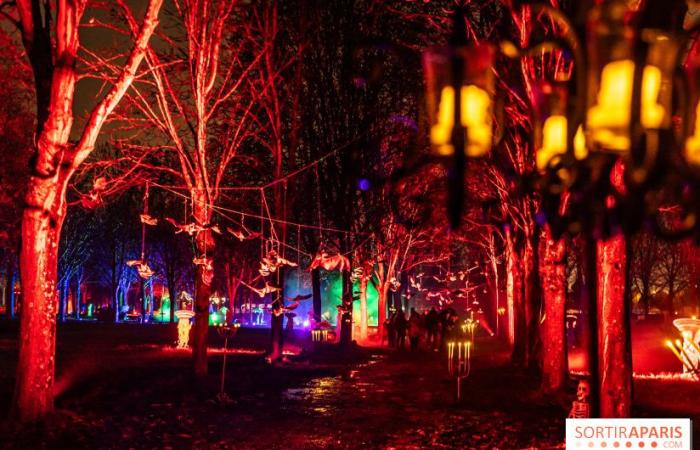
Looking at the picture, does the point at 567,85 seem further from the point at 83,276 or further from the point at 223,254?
the point at 83,276

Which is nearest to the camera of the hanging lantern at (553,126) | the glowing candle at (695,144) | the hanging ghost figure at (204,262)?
the glowing candle at (695,144)

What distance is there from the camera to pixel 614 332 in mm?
9672

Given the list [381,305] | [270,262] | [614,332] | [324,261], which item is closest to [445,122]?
[614,332]

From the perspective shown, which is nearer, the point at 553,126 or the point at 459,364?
the point at 553,126

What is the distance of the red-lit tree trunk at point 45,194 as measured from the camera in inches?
417

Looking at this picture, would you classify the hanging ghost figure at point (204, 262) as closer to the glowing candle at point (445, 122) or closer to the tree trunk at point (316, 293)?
the glowing candle at point (445, 122)

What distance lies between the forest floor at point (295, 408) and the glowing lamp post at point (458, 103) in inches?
219

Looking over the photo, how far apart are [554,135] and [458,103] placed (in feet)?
3.31

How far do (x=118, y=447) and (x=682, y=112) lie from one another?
8173mm

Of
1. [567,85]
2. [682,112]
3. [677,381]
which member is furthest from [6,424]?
[677,381]

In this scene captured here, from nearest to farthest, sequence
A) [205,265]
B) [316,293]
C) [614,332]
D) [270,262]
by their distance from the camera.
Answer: [614,332]
[205,265]
[270,262]
[316,293]

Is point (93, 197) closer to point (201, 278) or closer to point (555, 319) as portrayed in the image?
point (201, 278)

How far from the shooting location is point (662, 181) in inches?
269

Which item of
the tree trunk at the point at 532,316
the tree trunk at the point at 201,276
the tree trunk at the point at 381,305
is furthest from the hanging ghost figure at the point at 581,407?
the tree trunk at the point at 381,305
